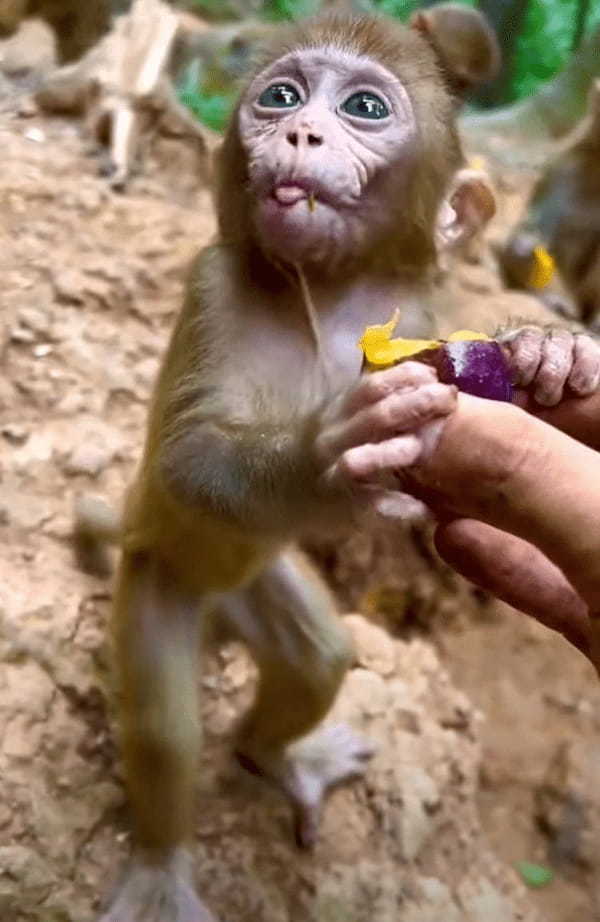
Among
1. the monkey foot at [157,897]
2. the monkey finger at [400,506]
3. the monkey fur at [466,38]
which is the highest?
the monkey finger at [400,506]

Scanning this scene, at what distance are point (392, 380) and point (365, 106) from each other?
81 centimetres

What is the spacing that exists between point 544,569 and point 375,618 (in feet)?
5.98

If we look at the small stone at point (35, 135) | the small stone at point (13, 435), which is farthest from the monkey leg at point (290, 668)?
the small stone at point (35, 135)

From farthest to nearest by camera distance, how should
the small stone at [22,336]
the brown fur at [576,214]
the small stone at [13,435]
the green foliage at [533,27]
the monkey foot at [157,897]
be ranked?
the green foliage at [533,27] → the brown fur at [576,214] → the small stone at [22,336] → the small stone at [13,435] → the monkey foot at [157,897]

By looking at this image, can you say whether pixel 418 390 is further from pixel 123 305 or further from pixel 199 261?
pixel 123 305

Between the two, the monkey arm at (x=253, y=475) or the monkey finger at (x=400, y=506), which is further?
the monkey arm at (x=253, y=475)

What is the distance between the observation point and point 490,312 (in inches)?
171

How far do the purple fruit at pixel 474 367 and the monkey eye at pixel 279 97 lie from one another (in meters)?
0.71

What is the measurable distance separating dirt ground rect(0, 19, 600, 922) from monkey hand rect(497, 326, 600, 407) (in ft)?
4.22

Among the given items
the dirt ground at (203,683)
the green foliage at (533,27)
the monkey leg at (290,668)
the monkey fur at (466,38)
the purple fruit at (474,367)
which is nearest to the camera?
the purple fruit at (474,367)

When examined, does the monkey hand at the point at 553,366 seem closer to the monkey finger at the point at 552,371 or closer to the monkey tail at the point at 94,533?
the monkey finger at the point at 552,371

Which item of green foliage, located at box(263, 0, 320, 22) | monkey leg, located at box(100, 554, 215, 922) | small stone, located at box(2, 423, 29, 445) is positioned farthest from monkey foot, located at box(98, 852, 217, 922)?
green foliage, located at box(263, 0, 320, 22)

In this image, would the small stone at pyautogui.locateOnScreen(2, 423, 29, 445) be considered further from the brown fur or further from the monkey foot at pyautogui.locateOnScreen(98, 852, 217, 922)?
the brown fur

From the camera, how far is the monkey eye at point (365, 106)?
7.19ft
